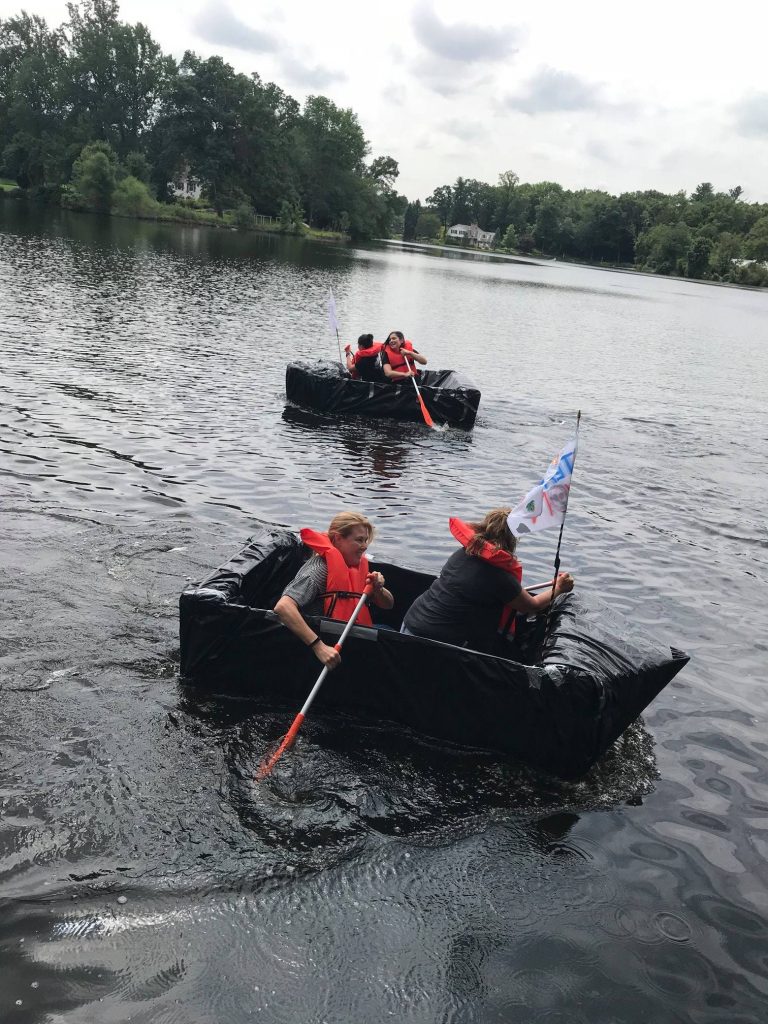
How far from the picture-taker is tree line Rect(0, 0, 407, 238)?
9369 cm

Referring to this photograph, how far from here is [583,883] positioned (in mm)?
5312

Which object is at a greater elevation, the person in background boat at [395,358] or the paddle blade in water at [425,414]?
the person in background boat at [395,358]

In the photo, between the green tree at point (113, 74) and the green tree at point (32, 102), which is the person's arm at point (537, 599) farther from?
the green tree at point (113, 74)

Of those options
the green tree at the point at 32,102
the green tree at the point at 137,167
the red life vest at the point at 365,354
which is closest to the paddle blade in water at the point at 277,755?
the red life vest at the point at 365,354

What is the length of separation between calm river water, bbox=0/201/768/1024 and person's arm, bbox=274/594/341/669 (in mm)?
776

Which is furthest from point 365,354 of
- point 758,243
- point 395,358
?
point 758,243

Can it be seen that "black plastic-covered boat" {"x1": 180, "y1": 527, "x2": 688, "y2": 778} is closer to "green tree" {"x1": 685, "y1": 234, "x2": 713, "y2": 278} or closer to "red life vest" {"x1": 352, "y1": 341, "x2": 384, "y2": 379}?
"red life vest" {"x1": 352, "y1": 341, "x2": 384, "y2": 379}

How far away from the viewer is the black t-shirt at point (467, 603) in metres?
6.50

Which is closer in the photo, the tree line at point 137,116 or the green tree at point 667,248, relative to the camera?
the tree line at point 137,116

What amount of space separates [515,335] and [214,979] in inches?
1255

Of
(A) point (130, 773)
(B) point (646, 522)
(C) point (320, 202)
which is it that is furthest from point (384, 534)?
(C) point (320, 202)

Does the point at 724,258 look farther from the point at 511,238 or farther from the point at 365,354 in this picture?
the point at 365,354

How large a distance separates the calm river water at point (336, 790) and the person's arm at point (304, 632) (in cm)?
78

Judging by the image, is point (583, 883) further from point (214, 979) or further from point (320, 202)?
point (320, 202)
